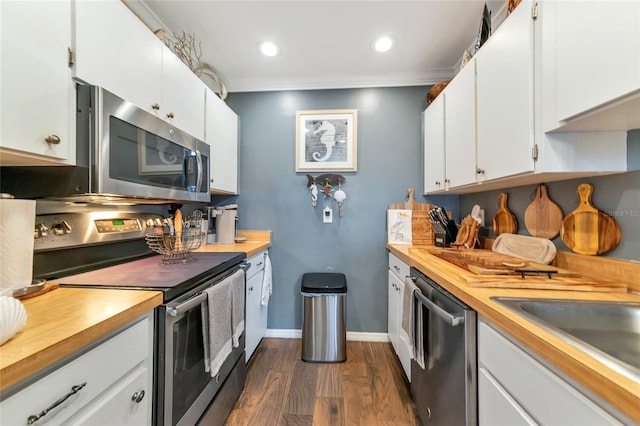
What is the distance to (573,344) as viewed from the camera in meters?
0.55

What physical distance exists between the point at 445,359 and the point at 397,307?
2.83 feet

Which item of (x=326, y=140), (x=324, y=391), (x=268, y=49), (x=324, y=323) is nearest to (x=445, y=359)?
(x=324, y=391)

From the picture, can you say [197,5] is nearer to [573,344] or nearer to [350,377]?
[573,344]

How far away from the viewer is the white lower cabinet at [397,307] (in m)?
1.69

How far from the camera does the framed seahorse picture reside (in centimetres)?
231

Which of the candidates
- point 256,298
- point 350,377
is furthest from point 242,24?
point 350,377

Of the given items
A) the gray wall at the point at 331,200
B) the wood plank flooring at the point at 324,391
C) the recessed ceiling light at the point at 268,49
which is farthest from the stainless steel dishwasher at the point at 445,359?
the recessed ceiling light at the point at 268,49

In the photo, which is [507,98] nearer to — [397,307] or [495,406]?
[495,406]

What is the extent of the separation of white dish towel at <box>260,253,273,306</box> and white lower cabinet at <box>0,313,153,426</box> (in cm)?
126

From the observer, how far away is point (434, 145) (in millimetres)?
2025

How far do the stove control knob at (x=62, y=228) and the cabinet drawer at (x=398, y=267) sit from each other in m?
1.85

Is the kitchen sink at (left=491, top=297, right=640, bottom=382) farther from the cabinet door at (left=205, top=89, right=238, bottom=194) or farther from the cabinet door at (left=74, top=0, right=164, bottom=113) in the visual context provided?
the cabinet door at (left=205, top=89, right=238, bottom=194)

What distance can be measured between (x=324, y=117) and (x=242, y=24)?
958mm

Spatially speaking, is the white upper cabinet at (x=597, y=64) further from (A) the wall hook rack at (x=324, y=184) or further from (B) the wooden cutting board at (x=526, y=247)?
(A) the wall hook rack at (x=324, y=184)
